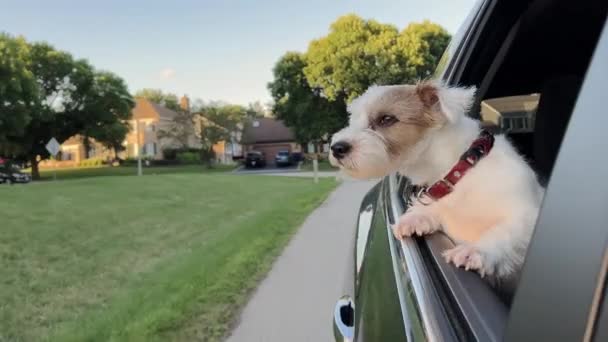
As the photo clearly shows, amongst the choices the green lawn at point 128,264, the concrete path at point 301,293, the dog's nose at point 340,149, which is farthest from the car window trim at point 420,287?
the green lawn at point 128,264

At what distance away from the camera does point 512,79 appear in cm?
343

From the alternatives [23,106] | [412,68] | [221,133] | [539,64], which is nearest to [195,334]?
[539,64]

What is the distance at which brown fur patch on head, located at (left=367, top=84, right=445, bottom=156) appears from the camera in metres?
2.06

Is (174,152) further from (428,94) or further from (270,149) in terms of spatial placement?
(428,94)

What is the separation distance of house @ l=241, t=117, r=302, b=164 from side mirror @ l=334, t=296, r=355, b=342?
6955cm

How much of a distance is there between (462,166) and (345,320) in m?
0.88

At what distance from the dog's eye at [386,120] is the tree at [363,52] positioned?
111ft

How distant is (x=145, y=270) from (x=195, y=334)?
3367 mm

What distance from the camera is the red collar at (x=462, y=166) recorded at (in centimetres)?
180

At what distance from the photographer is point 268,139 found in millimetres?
74188

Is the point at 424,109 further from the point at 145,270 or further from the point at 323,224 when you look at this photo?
the point at 323,224

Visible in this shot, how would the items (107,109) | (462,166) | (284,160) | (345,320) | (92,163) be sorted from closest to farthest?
1. (462,166)
2. (345,320)
3. (107,109)
4. (284,160)
5. (92,163)

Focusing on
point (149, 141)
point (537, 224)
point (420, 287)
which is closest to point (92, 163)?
point (149, 141)

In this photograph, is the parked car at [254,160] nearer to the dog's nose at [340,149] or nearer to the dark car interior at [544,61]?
the dark car interior at [544,61]
